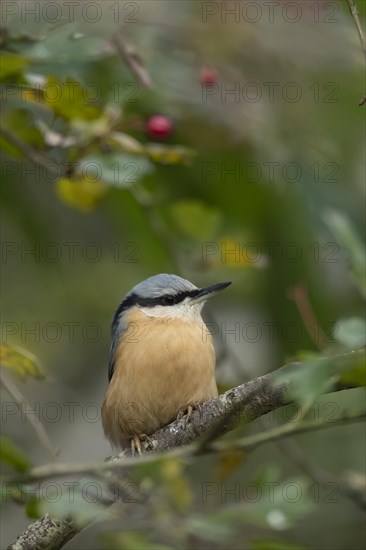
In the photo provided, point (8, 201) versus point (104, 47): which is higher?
point (104, 47)

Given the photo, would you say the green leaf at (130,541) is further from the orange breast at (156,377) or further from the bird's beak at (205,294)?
the bird's beak at (205,294)

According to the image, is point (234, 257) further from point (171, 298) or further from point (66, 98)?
point (66, 98)

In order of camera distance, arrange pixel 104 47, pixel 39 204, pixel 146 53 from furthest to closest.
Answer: pixel 39 204 < pixel 146 53 < pixel 104 47

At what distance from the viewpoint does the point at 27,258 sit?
6.17m

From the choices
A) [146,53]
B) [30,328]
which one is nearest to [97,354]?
[30,328]

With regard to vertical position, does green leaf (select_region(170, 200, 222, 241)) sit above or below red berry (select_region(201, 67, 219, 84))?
below

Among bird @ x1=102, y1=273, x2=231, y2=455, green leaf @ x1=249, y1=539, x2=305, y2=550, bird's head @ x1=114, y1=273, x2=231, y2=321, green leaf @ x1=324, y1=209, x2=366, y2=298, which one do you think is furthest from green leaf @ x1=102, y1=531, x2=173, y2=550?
bird's head @ x1=114, y1=273, x2=231, y2=321

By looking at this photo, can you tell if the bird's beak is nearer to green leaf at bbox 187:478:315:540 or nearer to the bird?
the bird

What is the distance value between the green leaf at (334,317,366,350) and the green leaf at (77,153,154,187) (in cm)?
160

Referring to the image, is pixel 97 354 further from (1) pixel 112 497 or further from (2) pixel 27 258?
(1) pixel 112 497

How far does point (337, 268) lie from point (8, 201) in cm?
208

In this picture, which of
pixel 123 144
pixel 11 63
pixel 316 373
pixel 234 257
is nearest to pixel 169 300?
pixel 234 257

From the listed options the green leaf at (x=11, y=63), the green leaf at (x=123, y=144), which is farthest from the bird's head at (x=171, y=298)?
the green leaf at (x=11, y=63)

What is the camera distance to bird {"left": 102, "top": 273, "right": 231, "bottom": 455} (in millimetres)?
4344
